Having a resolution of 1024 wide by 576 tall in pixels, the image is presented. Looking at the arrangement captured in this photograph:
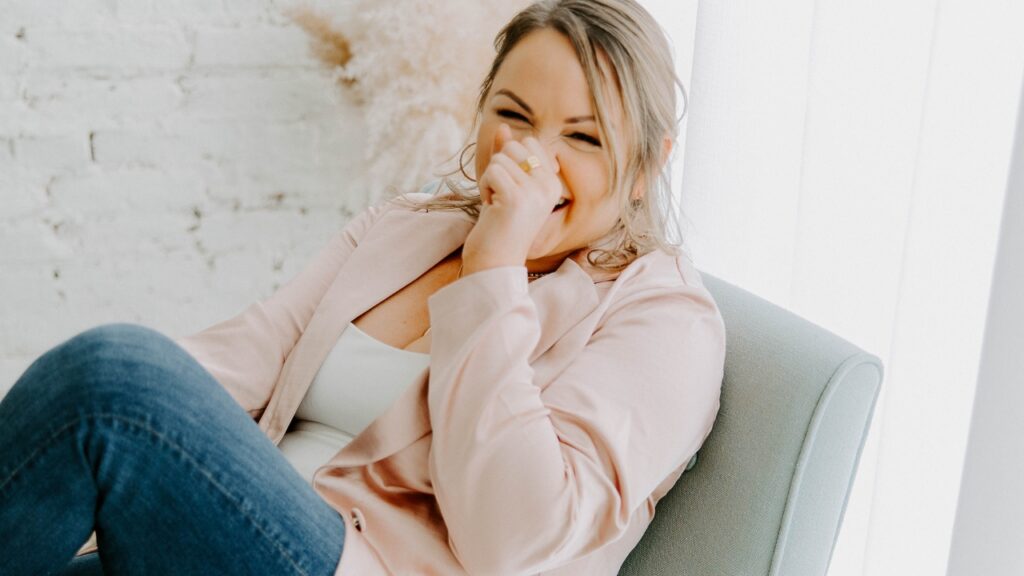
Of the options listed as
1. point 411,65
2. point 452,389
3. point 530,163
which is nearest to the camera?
point 452,389

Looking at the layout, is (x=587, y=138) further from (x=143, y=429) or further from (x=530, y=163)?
(x=143, y=429)

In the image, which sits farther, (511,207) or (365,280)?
(365,280)

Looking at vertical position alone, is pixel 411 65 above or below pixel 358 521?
above

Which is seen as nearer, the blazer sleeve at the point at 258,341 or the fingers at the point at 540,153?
the fingers at the point at 540,153

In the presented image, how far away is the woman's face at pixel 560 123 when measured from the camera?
102cm

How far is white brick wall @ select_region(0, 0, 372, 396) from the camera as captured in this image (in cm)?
168

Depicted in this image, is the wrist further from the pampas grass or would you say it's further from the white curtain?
the pampas grass

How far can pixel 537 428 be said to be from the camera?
0.84m

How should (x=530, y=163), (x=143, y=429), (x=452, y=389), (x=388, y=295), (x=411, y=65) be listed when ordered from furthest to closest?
(x=411, y=65) < (x=388, y=295) < (x=530, y=163) < (x=452, y=389) < (x=143, y=429)

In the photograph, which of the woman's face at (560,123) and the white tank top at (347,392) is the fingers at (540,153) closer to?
the woman's face at (560,123)

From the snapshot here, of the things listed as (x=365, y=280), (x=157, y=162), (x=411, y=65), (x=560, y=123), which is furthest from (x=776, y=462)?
(x=157, y=162)

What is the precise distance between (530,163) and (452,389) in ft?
0.85

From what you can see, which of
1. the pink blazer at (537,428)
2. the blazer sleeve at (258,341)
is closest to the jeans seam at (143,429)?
the pink blazer at (537,428)

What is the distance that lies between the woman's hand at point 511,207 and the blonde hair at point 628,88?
0.08m
